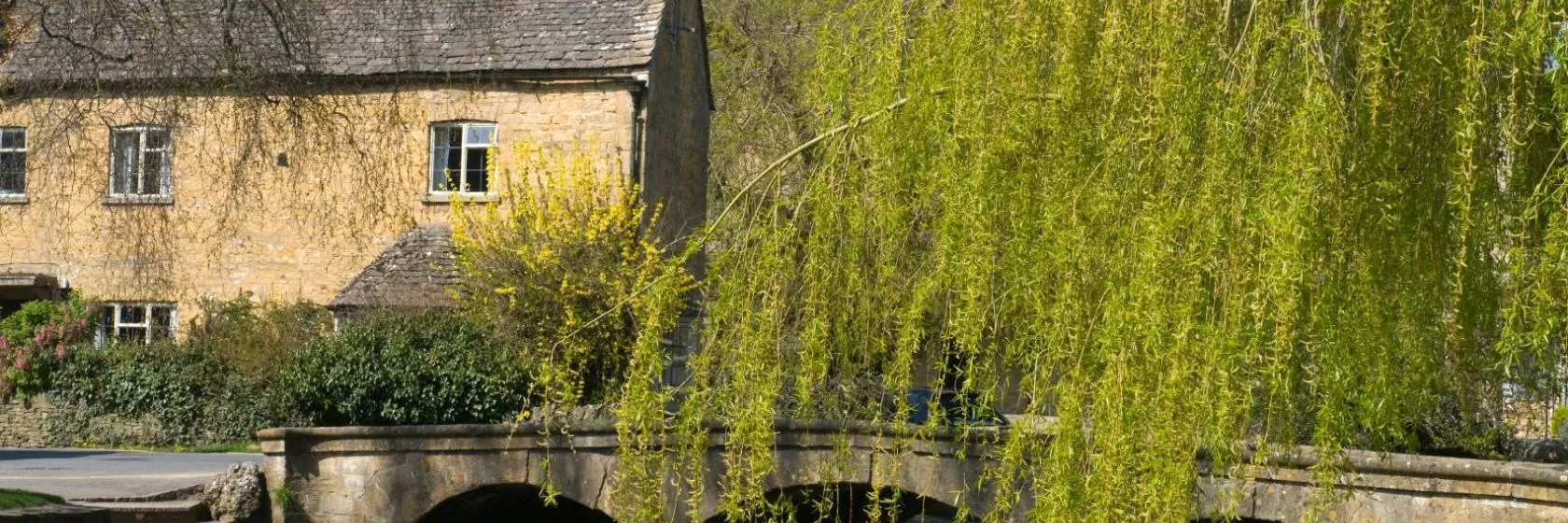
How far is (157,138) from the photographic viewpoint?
26.3 ft

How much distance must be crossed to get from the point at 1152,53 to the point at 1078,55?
0.23m

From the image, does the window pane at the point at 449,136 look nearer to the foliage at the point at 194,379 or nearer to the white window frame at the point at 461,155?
the white window frame at the point at 461,155

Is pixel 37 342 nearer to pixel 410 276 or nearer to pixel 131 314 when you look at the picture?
pixel 131 314

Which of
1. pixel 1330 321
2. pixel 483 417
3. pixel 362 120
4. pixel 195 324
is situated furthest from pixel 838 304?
pixel 195 324

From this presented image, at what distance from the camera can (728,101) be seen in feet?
79.9

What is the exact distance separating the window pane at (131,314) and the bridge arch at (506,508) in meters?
9.43

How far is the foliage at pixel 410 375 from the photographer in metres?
16.8

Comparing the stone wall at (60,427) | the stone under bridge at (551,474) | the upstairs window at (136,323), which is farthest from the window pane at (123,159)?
A: the stone wall at (60,427)

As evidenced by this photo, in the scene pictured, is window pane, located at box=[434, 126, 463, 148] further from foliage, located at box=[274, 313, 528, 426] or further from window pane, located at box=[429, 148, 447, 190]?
foliage, located at box=[274, 313, 528, 426]

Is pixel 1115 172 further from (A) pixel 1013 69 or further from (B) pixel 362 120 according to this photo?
(B) pixel 362 120

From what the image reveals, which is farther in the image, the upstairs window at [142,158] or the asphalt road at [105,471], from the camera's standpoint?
the asphalt road at [105,471]

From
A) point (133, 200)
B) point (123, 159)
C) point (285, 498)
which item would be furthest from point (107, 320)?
point (123, 159)

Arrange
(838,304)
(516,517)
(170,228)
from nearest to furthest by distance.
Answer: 1. (838,304)
2. (170,228)
3. (516,517)

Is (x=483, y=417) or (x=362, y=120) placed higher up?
(x=362, y=120)
